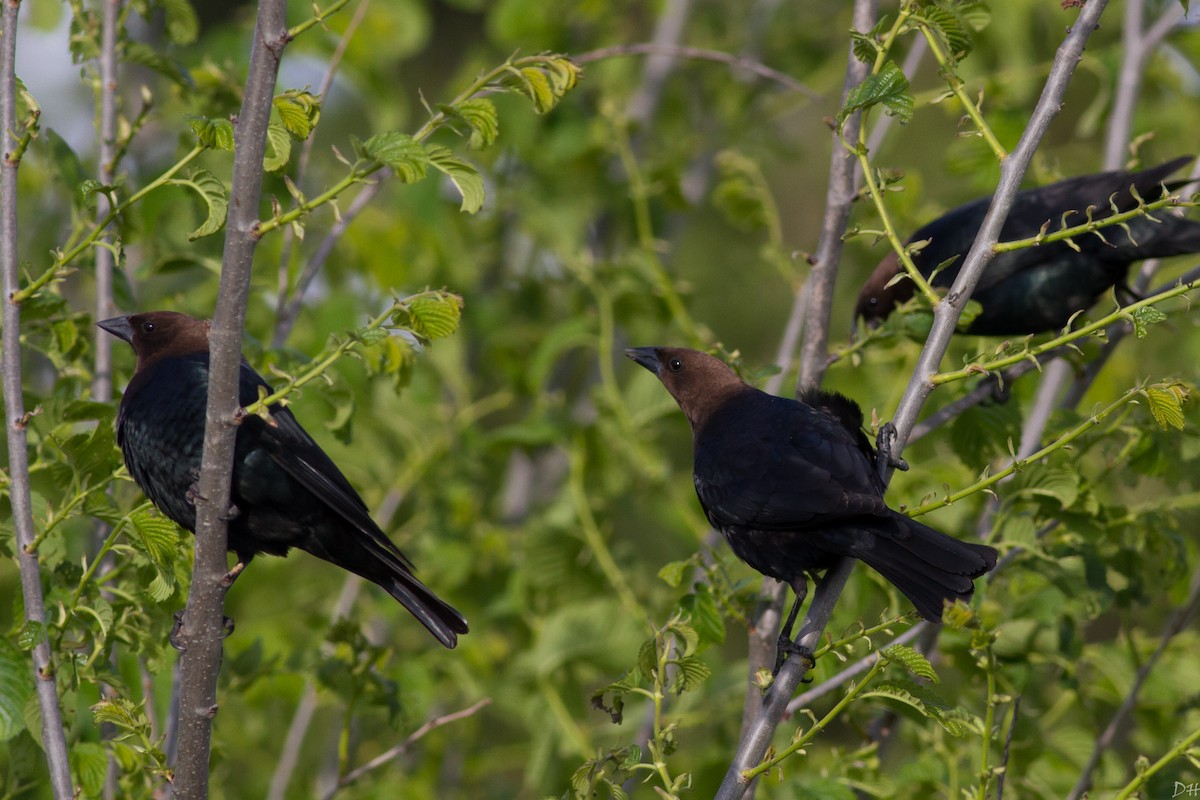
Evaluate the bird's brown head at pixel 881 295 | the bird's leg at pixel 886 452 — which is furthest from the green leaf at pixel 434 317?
the bird's brown head at pixel 881 295

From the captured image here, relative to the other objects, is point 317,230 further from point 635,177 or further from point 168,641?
point 168,641

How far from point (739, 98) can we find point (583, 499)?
7.31 ft

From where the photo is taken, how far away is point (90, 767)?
285 centimetres

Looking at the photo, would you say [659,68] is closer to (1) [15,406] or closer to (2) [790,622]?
(2) [790,622]

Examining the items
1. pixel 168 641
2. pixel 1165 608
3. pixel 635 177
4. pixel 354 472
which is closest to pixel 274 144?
pixel 168 641

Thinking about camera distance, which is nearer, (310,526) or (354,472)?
(310,526)

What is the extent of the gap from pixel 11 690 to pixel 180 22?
206 centimetres

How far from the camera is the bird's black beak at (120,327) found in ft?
11.7

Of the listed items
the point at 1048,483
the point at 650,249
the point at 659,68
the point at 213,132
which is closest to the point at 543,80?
the point at 213,132

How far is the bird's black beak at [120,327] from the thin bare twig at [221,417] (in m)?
1.36

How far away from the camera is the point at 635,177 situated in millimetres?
4656

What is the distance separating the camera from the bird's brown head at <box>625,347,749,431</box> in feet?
12.5

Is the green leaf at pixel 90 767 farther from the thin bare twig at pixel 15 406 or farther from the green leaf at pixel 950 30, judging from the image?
the green leaf at pixel 950 30

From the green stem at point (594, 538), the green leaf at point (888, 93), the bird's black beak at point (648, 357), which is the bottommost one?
the green stem at point (594, 538)
